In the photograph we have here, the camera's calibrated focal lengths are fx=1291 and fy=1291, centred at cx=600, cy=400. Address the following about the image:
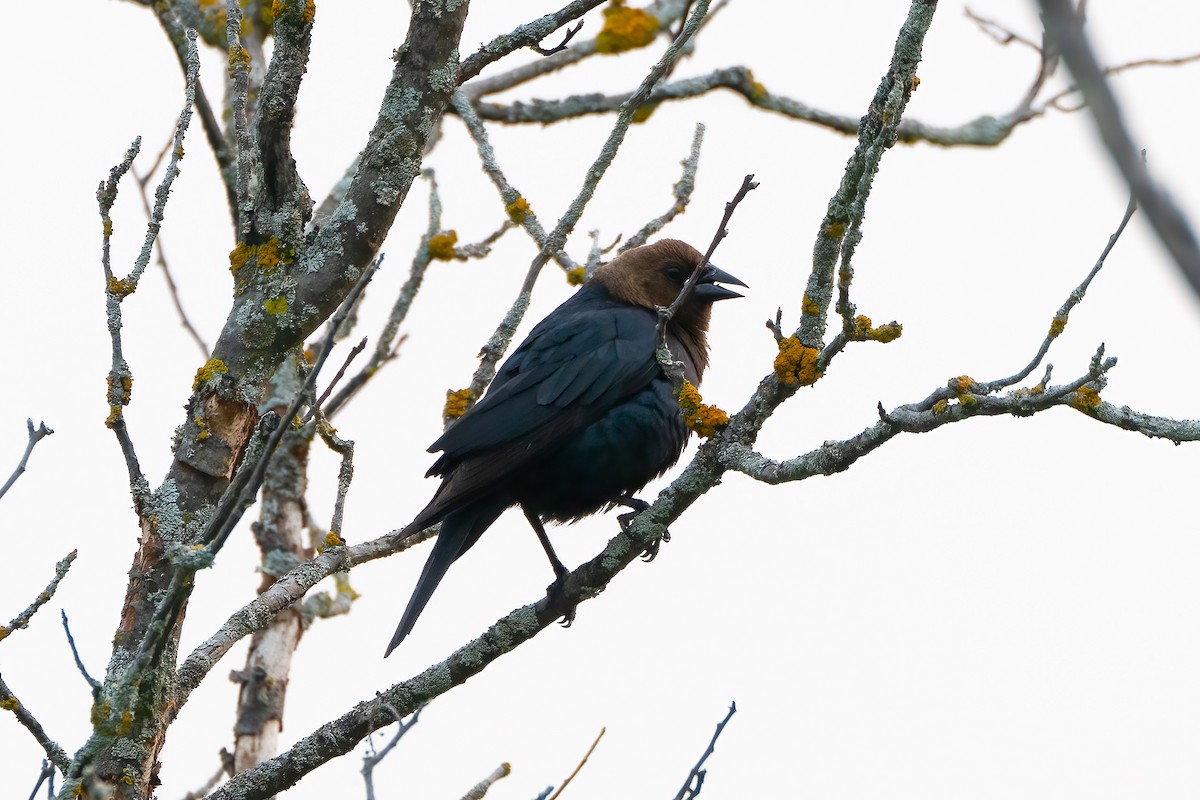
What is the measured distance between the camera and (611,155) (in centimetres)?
421

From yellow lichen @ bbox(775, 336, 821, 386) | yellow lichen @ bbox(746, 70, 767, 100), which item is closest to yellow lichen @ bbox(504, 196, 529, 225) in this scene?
yellow lichen @ bbox(775, 336, 821, 386)

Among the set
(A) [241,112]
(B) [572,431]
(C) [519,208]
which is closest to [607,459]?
(B) [572,431]

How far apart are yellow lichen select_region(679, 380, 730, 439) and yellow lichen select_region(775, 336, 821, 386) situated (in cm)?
25

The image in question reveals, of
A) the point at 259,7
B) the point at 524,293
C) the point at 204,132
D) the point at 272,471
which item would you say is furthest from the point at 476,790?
the point at 259,7

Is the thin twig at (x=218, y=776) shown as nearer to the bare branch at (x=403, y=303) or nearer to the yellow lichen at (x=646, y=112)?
the bare branch at (x=403, y=303)

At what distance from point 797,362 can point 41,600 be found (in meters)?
1.83

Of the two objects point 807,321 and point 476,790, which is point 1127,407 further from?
point 476,790

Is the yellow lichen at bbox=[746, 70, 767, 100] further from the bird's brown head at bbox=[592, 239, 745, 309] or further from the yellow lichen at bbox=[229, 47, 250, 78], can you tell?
the yellow lichen at bbox=[229, 47, 250, 78]

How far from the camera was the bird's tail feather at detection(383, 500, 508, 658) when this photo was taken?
13.7ft

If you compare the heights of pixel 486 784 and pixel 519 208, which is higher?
pixel 519 208

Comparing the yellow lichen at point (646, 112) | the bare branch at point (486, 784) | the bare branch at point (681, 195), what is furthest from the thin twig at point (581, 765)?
the yellow lichen at point (646, 112)

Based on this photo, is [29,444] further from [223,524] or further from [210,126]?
[210,126]

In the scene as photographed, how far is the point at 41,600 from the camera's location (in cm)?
293

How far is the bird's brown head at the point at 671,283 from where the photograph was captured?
5660mm
